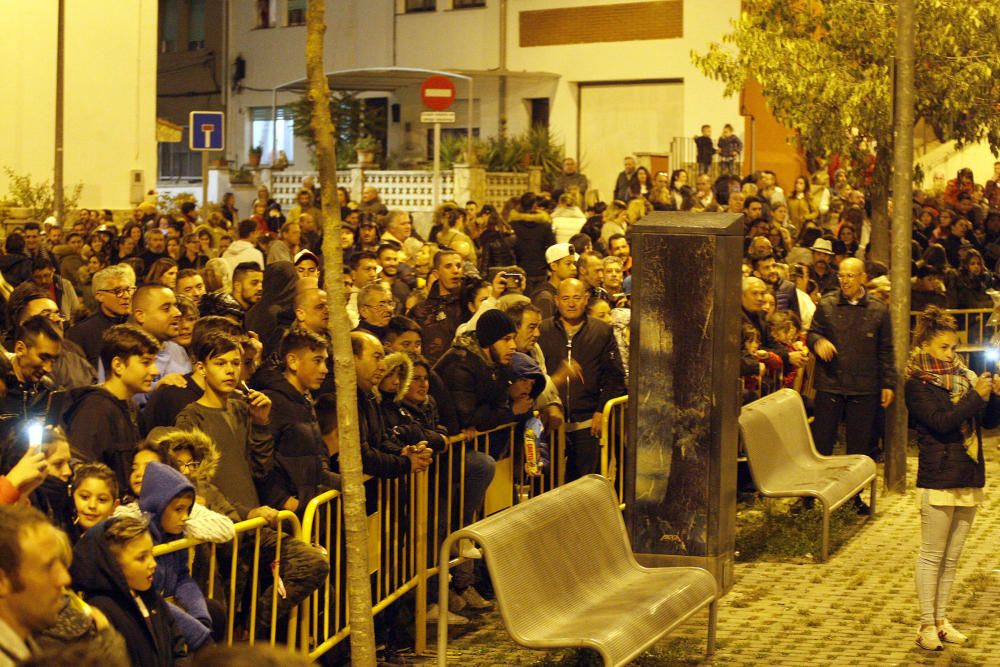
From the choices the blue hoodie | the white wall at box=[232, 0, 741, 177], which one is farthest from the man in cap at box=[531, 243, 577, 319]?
the white wall at box=[232, 0, 741, 177]

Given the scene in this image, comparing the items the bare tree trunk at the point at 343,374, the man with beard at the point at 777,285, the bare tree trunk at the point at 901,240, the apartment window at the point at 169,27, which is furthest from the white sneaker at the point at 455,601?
the apartment window at the point at 169,27

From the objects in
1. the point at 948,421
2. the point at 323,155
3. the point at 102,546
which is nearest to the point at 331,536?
the point at 323,155

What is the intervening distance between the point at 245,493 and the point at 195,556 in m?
0.75

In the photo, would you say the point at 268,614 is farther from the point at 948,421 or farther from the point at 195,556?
the point at 948,421

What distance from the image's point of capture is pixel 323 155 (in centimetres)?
691

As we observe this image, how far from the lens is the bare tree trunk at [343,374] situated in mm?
6828

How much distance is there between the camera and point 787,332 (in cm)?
1351

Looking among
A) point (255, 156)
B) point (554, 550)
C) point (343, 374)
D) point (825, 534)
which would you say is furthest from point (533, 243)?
point (255, 156)

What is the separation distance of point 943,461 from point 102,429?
4429mm

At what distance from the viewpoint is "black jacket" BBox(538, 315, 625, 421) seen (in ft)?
36.3

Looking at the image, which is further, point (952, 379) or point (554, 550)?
point (952, 379)

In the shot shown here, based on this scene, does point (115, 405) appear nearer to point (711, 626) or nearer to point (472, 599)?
point (472, 599)

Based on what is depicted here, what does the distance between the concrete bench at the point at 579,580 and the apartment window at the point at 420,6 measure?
35.4m

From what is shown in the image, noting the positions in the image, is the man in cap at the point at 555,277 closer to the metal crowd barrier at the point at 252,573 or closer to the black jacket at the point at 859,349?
the black jacket at the point at 859,349
